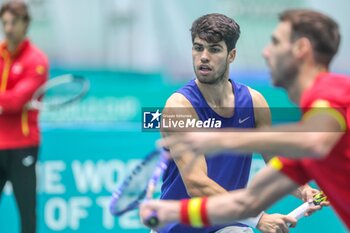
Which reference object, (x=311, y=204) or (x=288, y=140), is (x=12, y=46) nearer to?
(x=311, y=204)

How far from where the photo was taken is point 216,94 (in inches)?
206

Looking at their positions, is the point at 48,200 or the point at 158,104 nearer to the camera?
the point at 48,200

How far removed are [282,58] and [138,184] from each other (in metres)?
1.25

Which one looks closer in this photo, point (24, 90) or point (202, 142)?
point (202, 142)

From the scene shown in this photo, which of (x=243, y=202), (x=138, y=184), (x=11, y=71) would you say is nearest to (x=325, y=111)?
(x=243, y=202)

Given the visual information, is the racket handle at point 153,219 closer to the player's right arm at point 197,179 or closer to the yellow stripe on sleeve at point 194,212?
the yellow stripe on sleeve at point 194,212

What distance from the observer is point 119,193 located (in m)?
4.43

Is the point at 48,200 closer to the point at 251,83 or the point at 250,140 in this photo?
the point at 251,83

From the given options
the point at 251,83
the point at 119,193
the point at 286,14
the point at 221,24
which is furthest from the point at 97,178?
the point at 286,14

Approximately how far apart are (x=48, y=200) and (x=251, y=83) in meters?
2.66

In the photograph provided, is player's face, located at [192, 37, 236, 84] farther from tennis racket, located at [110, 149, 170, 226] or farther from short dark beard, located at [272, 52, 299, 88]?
short dark beard, located at [272, 52, 299, 88]

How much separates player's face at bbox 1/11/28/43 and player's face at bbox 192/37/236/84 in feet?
6.90

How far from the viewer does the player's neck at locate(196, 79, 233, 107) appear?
5203 millimetres

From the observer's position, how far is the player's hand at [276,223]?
193 inches
